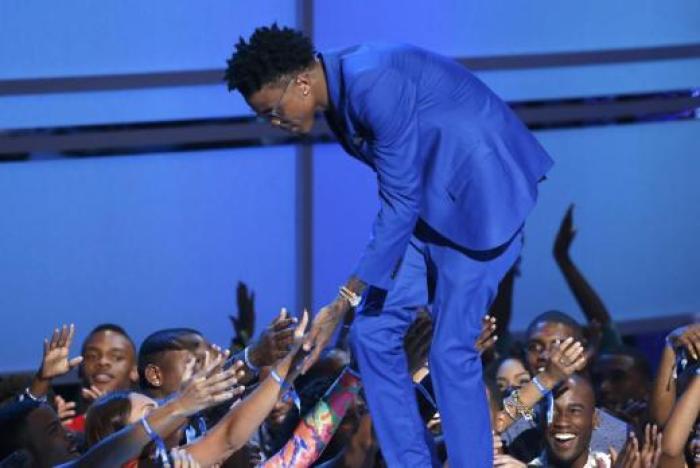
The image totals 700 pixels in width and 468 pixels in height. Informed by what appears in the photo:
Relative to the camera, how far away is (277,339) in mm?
5090

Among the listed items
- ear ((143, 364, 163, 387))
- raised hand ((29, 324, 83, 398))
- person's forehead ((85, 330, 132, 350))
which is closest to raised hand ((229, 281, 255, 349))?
person's forehead ((85, 330, 132, 350))

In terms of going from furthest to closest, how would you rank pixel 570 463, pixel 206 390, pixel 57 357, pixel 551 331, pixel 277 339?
pixel 551 331 < pixel 57 357 < pixel 570 463 < pixel 277 339 < pixel 206 390

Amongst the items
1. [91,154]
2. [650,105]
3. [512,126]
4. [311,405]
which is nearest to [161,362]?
[311,405]

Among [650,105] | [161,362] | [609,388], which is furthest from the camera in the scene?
[650,105]

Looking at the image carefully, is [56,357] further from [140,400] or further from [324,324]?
[324,324]

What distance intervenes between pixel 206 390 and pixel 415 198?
0.74 metres

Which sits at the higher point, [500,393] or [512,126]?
[512,126]

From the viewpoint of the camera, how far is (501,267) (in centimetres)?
479

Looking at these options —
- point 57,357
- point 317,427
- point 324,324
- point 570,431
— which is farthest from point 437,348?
point 57,357

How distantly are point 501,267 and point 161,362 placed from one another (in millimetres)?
1248

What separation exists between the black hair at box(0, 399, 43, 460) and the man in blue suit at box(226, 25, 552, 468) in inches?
36.6

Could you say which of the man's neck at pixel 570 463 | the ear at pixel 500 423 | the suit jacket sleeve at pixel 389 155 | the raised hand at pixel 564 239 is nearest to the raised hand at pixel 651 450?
the ear at pixel 500 423

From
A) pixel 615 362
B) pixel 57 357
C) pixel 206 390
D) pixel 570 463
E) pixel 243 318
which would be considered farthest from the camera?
pixel 243 318

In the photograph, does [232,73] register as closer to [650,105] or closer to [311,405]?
[311,405]
